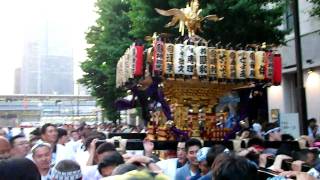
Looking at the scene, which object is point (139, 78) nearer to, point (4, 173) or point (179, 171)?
point (179, 171)

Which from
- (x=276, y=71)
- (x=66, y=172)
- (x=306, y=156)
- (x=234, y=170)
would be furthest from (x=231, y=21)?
(x=234, y=170)

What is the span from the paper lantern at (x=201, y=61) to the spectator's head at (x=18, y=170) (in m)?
6.02

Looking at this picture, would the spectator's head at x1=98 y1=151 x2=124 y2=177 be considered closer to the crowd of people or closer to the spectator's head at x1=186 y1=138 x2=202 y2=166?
the crowd of people

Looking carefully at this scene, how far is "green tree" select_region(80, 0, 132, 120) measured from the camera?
18.6 metres

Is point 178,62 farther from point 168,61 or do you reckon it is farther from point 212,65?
point 212,65

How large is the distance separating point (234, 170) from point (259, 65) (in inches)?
256

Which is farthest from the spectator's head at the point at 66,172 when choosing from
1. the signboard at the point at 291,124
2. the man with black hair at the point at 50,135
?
the signboard at the point at 291,124

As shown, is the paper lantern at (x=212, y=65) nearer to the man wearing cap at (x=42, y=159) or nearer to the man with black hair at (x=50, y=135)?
the man with black hair at (x=50, y=135)

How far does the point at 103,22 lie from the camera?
804 inches

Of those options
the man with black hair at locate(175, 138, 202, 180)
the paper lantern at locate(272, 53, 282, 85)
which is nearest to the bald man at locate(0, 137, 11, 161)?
the man with black hair at locate(175, 138, 202, 180)

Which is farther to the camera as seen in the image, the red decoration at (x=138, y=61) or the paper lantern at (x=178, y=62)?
the red decoration at (x=138, y=61)

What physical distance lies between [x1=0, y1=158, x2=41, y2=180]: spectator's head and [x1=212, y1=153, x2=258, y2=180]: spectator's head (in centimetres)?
124

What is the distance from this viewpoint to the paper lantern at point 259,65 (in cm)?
893

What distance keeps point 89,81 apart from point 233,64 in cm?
1657
